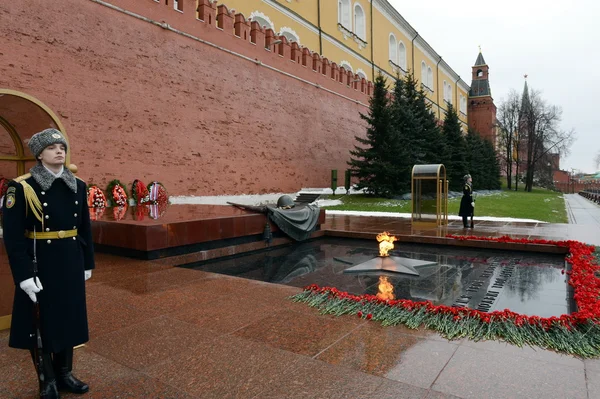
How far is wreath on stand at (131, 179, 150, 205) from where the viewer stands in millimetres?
10766

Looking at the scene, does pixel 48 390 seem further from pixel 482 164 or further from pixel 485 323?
pixel 482 164

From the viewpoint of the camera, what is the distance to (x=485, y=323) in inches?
116

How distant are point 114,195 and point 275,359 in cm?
900

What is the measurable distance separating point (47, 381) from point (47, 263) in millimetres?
573

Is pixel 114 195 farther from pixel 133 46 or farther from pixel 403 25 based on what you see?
pixel 403 25

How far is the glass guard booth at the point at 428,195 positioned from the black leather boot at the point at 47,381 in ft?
29.2

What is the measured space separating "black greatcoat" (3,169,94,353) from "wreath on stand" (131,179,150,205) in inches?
356

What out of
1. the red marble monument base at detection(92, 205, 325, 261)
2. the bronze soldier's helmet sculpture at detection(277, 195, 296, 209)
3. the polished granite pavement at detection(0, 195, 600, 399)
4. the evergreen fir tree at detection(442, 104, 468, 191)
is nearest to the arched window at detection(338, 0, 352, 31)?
the evergreen fir tree at detection(442, 104, 468, 191)

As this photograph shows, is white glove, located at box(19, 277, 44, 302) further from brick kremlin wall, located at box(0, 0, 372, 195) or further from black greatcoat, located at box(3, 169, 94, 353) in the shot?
brick kremlin wall, located at box(0, 0, 372, 195)

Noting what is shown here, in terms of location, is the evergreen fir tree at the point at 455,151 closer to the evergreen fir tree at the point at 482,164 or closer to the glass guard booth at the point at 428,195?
the evergreen fir tree at the point at 482,164

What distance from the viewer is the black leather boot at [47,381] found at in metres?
1.99

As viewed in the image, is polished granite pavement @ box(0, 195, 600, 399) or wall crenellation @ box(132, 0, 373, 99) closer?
polished granite pavement @ box(0, 195, 600, 399)

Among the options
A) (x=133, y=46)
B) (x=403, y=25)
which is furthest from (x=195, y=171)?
(x=403, y=25)

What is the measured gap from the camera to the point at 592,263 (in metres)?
5.22
